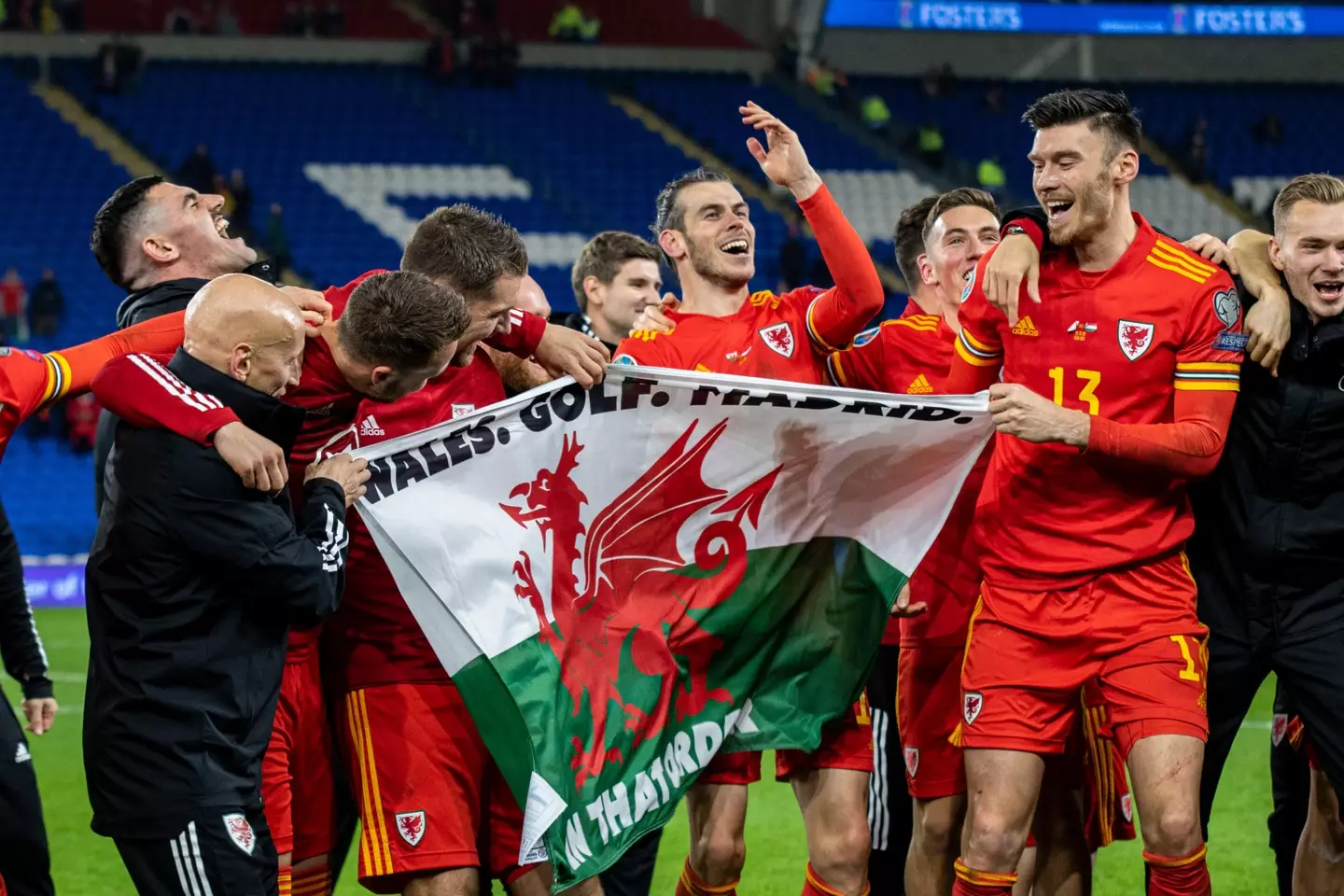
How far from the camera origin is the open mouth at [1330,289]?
474 cm

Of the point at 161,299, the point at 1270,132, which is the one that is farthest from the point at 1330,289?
the point at 1270,132

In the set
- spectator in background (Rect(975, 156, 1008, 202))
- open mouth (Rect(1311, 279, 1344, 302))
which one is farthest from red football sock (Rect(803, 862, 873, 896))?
spectator in background (Rect(975, 156, 1008, 202))

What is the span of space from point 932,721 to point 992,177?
75.5ft

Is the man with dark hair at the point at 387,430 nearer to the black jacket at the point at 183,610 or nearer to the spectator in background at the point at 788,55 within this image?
the black jacket at the point at 183,610

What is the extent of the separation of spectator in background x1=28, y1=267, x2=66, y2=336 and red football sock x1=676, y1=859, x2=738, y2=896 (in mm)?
17924

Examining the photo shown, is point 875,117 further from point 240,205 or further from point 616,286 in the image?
point 616,286

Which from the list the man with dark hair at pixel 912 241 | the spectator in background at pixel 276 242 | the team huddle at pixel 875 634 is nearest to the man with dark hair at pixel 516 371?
the team huddle at pixel 875 634

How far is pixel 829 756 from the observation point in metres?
5.20

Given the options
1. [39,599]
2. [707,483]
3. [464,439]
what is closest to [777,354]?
[707,483]

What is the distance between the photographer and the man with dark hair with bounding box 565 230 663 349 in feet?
24.7

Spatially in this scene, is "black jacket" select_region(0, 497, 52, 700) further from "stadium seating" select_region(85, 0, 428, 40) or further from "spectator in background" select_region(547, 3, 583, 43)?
"spectator in background" select_region(547, 3, 583, 43)

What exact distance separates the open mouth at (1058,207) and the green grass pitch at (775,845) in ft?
11.0

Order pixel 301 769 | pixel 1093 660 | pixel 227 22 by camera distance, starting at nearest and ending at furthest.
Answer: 1. pixel 1093 660
2. pixel 301 769
3. pixel 227 22

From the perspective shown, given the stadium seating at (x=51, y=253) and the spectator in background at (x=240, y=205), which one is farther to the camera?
the spectator in background at (x=240, y=205)
